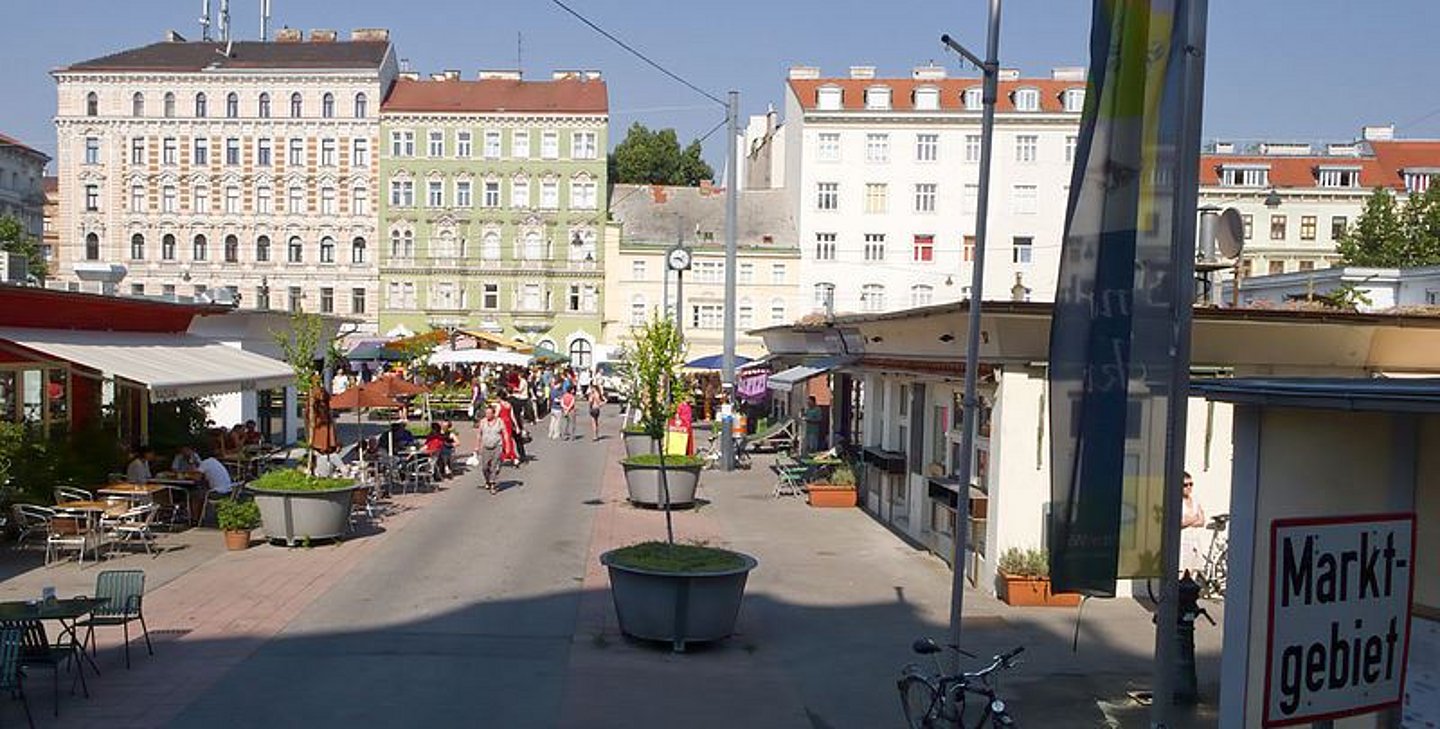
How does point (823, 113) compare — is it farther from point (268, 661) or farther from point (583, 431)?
point (268, 661)

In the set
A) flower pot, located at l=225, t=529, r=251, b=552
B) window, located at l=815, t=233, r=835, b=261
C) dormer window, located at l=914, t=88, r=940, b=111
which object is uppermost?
dormer window, located at l=914, t=88, r=940, b=111

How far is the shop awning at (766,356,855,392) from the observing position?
2506cm

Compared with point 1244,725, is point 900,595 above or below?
below

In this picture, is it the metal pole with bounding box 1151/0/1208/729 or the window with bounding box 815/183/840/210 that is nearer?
the metal pole with bounding box 1151/0/1208/729

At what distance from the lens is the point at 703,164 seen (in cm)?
9044

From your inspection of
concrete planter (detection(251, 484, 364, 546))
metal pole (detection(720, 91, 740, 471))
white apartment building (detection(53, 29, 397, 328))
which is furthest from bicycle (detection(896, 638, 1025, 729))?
white apartment building (detection(53, 29, 397, 328))

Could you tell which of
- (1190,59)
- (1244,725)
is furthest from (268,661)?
(1190,59)

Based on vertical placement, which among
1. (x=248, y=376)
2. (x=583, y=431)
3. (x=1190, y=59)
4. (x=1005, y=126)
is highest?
(x=1005, y=126)

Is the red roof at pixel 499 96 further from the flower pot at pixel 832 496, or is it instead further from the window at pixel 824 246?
the flower pot at pixel 832 496

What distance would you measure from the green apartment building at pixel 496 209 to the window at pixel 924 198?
1652 cm

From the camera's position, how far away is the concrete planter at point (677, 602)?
11766 millimetres

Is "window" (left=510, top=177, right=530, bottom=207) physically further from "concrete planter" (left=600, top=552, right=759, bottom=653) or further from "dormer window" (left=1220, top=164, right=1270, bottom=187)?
"concrete planter" (left=600, top=552, right=759, bottom=653)

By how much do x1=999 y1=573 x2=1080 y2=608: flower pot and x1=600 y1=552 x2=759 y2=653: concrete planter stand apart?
145 inches

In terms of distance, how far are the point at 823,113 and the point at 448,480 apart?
139 feet
